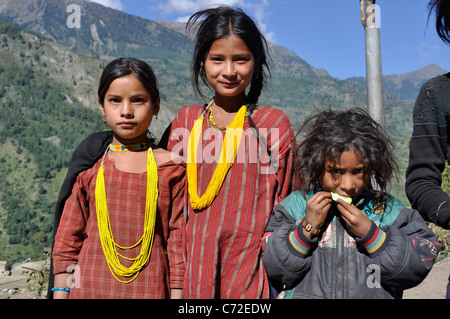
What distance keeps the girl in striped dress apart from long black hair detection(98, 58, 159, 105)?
27cm

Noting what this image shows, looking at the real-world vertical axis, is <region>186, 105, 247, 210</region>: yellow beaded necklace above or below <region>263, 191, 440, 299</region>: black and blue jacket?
above

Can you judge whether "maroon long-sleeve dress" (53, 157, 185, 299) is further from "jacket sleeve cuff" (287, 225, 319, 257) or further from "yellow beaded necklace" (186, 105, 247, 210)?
"jacket sleeve cuff" (287, 225, 319, 257)

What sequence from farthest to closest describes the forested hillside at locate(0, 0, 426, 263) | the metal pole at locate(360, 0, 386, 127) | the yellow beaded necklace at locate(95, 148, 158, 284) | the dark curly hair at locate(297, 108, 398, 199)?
the forested hillside at locate(0, 0, 426, 263) → the metal pole at locate(360, 0, 386, 127) → the yellow beaded necklace at locate(95, 148, 158, 284) → the dark curly hair at locate(297, 108, 398, 199)

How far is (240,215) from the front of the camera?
197cm

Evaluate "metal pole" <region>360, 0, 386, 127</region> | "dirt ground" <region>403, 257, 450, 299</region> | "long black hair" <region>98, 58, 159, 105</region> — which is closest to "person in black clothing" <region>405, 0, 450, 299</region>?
"long black hair" <region>98, 58, 159, 105</region>

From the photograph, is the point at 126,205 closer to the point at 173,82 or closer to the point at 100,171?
the point at 100,171

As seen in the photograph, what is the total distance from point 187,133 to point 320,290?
993mm

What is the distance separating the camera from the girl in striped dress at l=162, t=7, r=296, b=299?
1.95 metres

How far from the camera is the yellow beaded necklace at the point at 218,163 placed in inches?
78.3

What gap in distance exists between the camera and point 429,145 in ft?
5.34

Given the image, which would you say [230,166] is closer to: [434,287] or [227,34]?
[227,34]

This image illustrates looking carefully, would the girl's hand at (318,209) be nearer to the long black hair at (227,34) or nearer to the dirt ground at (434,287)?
the long black hair at (227,34)

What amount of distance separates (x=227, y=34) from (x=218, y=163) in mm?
633
